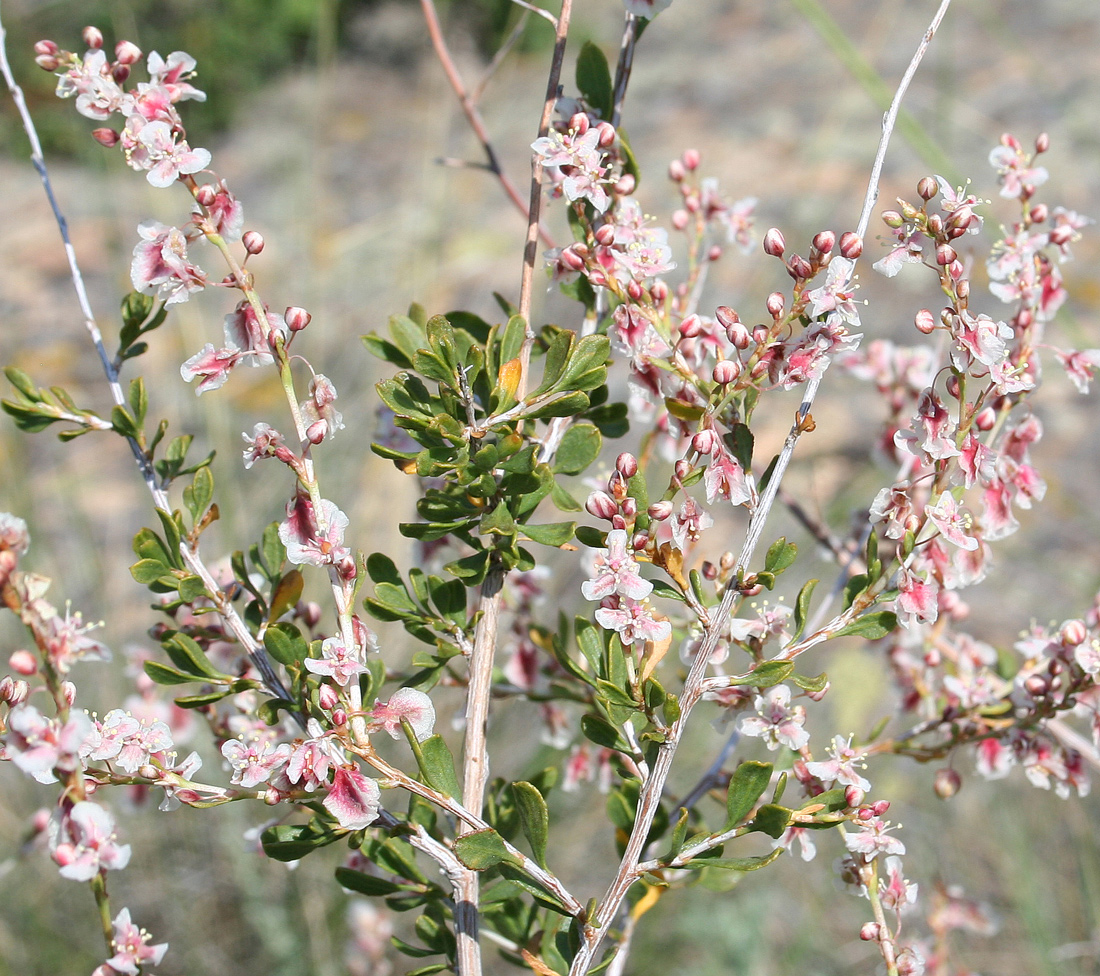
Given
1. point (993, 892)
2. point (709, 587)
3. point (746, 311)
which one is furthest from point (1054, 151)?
point (709, 587)

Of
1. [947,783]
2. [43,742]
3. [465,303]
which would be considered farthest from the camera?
[465,303]

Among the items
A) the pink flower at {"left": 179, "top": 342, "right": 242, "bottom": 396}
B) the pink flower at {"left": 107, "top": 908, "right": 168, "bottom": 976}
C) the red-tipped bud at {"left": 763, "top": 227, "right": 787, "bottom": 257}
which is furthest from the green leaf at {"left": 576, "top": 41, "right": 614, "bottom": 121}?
the pink flower at {"left": 107, "top": 908, "right": 168, "bottom": 976}

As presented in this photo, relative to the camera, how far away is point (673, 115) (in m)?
4.59

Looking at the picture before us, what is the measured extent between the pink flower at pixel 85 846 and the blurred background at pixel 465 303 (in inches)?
5.4

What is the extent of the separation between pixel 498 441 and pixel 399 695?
0.39 feet

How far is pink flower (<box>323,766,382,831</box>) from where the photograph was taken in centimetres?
40

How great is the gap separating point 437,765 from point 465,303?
286 centimetres

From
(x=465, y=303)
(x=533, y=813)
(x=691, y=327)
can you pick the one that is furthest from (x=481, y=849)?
(x=465, y=303)

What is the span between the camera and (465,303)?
3.20m

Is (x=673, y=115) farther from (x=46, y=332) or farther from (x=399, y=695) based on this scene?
(x=399, y=695)

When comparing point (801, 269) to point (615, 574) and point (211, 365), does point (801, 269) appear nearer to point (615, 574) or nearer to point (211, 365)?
point (615, 574)

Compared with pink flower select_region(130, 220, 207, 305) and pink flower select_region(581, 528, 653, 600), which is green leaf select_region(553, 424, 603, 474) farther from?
pink flower select_region(130, 220, 207, 305)

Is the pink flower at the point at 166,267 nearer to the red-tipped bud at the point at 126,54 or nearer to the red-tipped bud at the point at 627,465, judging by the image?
the red-tipped bud at the point at 126,54

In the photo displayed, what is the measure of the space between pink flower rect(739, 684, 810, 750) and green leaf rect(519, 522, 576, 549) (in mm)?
121
